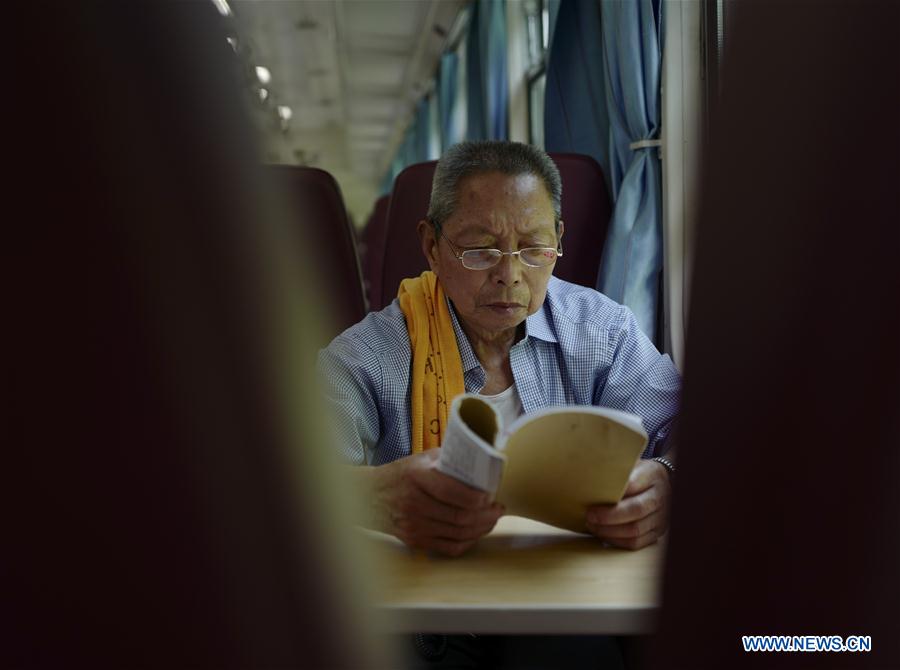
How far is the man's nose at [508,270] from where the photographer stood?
4.71 ft

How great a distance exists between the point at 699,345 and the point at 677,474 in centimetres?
7

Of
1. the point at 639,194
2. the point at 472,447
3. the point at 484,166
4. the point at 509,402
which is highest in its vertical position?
the point at 484,166

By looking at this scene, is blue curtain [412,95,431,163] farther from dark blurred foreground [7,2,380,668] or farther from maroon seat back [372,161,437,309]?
dark blurred foreground [7,2,380,668]

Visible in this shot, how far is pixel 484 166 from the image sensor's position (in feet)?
4.82

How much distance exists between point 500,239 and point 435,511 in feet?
2.36

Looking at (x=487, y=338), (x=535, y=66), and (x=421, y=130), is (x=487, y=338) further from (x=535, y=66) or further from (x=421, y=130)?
(x=421, y=130)

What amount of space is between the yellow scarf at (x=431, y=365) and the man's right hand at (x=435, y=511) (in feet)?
1.74

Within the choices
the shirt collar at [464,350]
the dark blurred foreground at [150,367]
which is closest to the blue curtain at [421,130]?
the shirt collar at [464,350]

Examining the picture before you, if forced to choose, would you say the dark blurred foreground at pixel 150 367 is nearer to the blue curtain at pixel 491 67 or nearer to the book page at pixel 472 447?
the book page at pixel 472 447

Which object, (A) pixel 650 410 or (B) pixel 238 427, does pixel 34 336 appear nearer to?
(B) pixel 238 427

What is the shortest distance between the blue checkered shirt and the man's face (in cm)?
8

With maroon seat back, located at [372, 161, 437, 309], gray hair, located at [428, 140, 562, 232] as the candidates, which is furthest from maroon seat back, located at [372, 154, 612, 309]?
gray hair, located at [428, 140, 562, 232]

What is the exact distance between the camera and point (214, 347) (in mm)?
381

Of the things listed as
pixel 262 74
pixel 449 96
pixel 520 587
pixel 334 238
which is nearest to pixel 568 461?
pixel 520 587
